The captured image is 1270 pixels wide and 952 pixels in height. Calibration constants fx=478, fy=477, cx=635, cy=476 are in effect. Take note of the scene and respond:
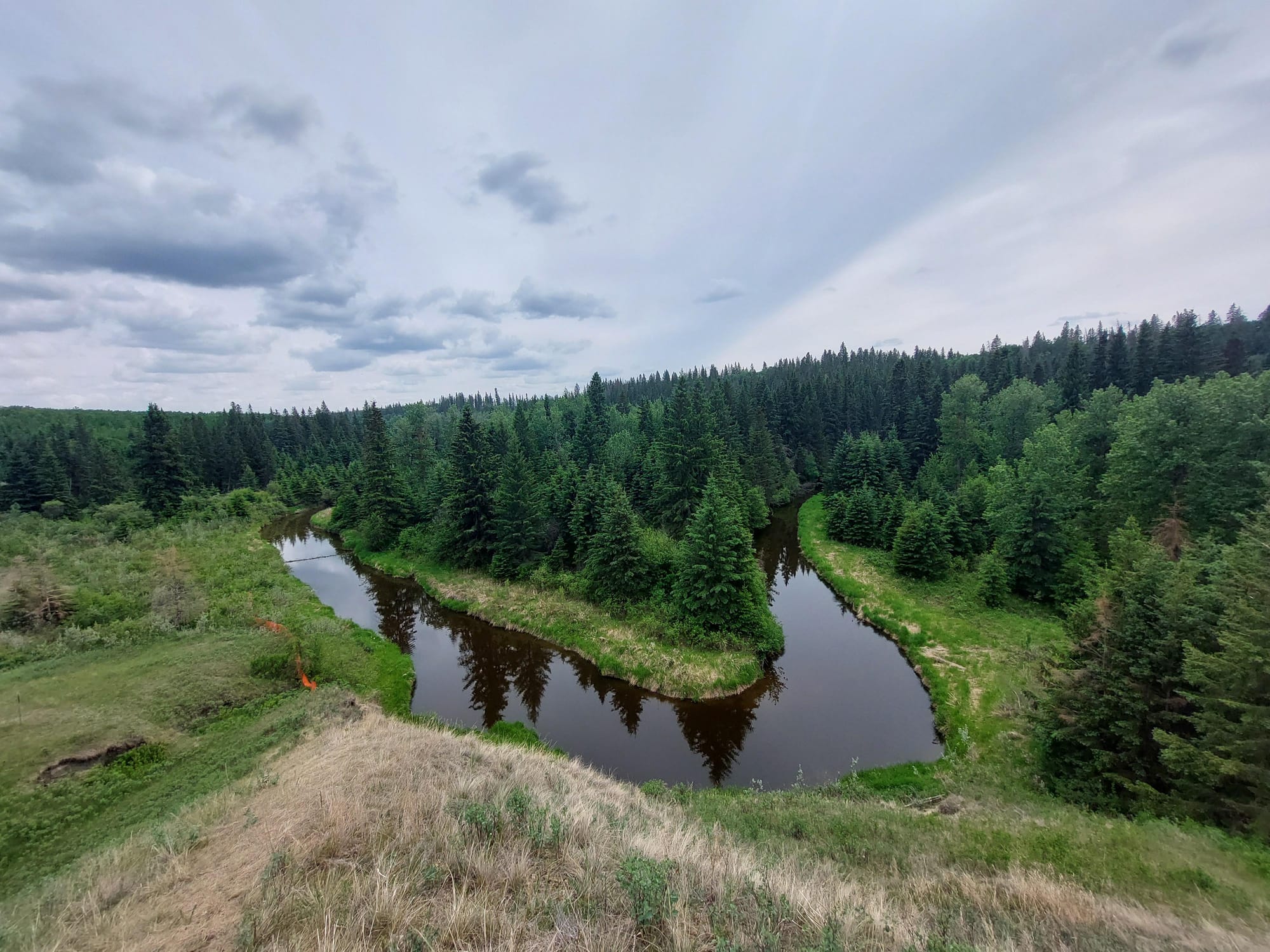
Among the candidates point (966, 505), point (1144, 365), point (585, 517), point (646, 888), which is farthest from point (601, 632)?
point (1144, 365)

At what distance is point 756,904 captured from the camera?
210 inches

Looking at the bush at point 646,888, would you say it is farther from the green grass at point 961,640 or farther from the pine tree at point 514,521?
the pine tree at point 514,521

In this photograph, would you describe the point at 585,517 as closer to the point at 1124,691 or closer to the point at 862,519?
the point at 862,519

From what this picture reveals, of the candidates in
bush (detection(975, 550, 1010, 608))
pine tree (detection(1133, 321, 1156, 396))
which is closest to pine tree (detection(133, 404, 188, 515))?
bush (detection(975, 550, 1010, 608))

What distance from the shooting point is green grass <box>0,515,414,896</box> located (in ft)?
37.6

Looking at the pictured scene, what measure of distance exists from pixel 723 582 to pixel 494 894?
61.3ft

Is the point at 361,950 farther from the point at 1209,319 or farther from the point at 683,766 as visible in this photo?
the point at 1209,319

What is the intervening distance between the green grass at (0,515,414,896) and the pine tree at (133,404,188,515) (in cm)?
1963

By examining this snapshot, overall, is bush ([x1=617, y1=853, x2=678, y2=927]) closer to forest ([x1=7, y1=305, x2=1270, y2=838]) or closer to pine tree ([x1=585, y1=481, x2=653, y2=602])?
forest ([x1=7, y1=305, x2=1270, y2=838])

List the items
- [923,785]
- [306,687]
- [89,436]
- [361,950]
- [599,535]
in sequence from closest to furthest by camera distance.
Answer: [361,950]
[923,785]
[306,687]
[599,535]
[89,436]

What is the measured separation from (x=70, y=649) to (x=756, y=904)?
91.4 feet

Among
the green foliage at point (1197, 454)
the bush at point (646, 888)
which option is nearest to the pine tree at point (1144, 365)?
the green foliage at point (1197, 454)

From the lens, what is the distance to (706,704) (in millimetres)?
19719

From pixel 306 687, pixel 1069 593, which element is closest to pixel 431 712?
pixel 306 687
